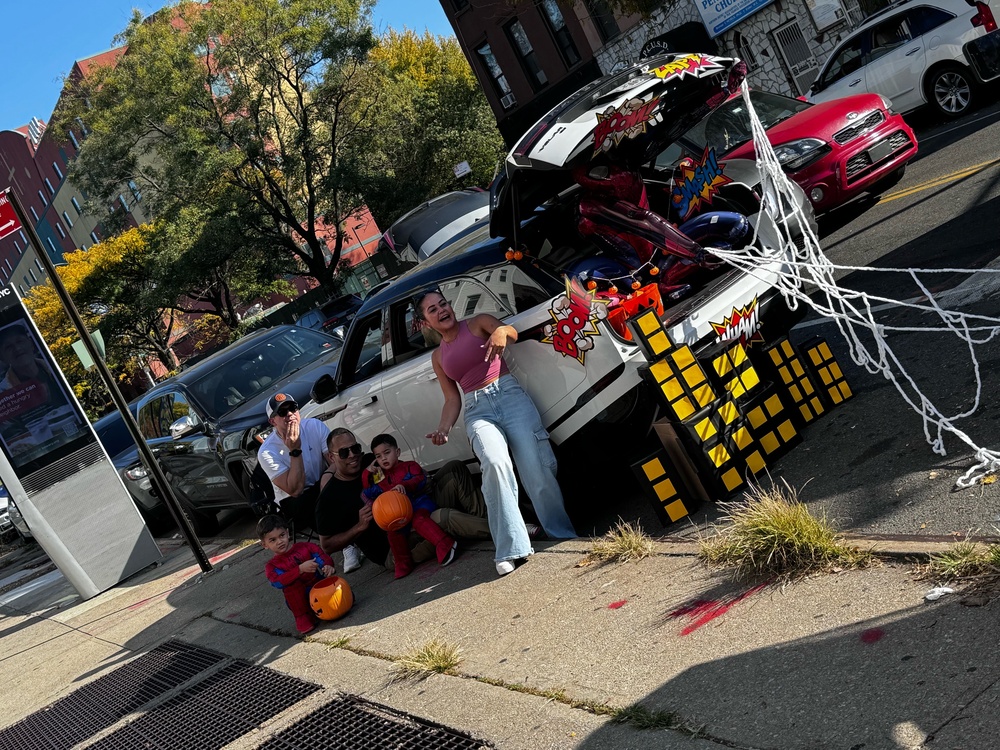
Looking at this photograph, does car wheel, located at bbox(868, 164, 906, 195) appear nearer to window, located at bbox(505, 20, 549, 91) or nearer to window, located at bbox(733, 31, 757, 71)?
window, located at bbox(733, 31, 757, 71)

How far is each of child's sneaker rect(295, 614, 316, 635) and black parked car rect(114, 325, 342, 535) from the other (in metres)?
3.57

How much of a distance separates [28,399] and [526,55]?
26791 mm

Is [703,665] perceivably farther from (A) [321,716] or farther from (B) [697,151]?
(B) [697,151]

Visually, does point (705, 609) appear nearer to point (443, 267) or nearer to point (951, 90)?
point (443, 267)

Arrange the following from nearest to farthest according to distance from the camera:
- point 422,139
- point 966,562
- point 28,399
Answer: point 966,562, point 28,399, point 422,139

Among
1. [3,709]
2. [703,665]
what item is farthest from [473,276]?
[3,709]

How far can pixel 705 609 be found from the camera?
A: 14.9 ft

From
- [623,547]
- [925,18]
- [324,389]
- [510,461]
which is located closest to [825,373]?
[623,547]

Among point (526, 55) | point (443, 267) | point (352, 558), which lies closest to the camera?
point (443, 267)

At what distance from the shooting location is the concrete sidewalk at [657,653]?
11.0 feet

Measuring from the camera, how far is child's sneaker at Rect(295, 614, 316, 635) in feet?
21.8

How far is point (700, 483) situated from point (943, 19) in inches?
466

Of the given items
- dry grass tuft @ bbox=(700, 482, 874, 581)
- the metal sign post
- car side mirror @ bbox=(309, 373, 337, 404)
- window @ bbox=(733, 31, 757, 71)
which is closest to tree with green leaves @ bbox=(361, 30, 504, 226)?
window @ bbox=(733, 31, 757, 71)

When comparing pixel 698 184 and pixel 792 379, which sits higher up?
pixel 698 184
